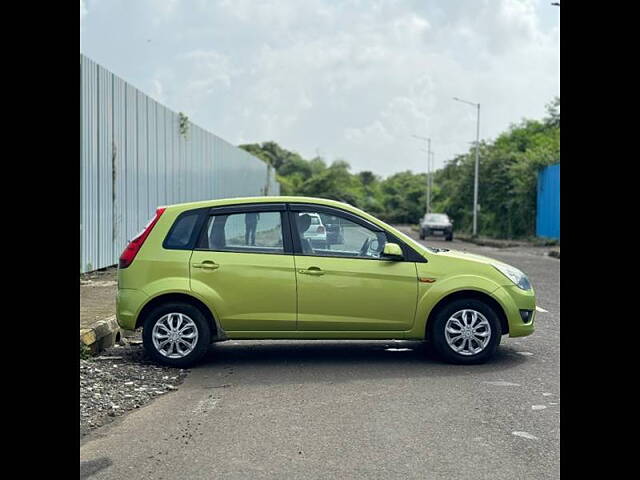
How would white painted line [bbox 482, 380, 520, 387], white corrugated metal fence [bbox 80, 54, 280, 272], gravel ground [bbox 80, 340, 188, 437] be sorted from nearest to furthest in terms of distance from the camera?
1. gravel ground [bbox 80, 340, 188, 437]
2. white painted line [bbox 482, 380, 520, 387]
3. white corrugated metal fence [bbox 80, 54, 280, 272]

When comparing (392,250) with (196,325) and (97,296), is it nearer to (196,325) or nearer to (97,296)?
(196,325)

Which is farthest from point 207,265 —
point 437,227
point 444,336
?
point 437,227

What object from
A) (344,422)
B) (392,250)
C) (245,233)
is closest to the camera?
(344,422)

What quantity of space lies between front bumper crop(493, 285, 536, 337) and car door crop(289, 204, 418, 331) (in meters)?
0.87

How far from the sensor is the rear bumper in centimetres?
795

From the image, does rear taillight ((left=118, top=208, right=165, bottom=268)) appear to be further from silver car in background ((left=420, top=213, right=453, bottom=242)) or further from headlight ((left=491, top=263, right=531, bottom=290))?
silver car in background ((left=420, top=213, right=453, bottom=242))

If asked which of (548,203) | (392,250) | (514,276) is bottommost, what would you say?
(514,276)

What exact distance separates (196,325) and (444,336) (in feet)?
7.92

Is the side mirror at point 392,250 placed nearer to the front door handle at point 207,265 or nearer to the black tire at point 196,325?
the front door handle at point 207,265

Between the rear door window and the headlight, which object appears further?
the headlight

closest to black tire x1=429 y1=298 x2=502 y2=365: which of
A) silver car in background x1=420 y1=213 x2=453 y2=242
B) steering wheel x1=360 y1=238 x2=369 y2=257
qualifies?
steering wheel x1=360 y1=238 x2=369 y2=257

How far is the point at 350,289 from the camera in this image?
798 cm

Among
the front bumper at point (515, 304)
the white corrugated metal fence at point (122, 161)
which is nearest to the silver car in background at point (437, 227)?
the white corrugated metal fence at point (122, 161)
